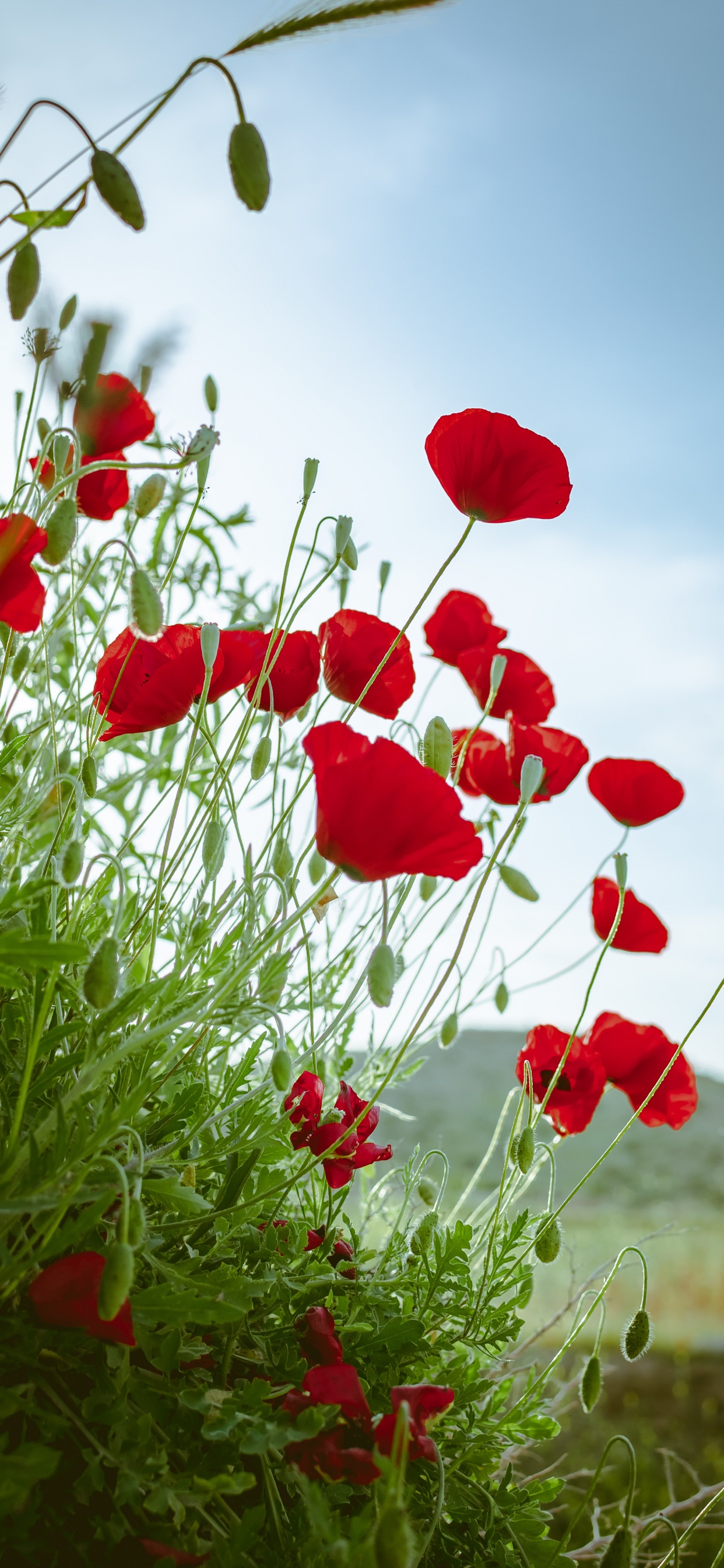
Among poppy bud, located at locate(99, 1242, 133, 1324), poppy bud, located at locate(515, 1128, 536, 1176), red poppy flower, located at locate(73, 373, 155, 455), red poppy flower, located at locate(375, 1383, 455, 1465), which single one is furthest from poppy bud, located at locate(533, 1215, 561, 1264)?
red poppy flower, located at locate(73, 373, 155, 455)

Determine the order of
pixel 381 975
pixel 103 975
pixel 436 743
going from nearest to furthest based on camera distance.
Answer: pixel 103 975, pixel 381 975, pixel 436 743

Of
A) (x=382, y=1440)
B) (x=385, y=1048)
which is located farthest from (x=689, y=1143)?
(x=382, y=1440)

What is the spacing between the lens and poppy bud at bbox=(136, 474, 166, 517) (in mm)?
724

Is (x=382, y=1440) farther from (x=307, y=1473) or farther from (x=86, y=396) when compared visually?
(x=86, y=396)

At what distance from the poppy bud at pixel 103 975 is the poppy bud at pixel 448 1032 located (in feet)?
1.25

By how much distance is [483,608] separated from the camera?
3.54ft

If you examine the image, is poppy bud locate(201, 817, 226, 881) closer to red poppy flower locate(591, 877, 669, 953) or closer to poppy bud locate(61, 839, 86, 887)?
poppy bud locate(61, 839, 86, 887)

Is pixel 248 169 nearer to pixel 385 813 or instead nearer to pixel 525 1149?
pixel 385 813

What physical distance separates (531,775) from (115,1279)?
43 centimetres

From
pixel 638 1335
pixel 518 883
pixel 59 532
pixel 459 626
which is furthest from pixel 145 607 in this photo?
pixel 638 1335

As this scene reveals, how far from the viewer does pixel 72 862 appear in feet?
1.89

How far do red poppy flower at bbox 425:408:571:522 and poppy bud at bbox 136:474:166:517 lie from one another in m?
0.20

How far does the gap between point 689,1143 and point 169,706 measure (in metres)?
6.12

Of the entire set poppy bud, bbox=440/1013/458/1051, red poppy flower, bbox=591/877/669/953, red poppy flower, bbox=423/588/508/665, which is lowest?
poppy bud, bbox=440/1013/458/1051
